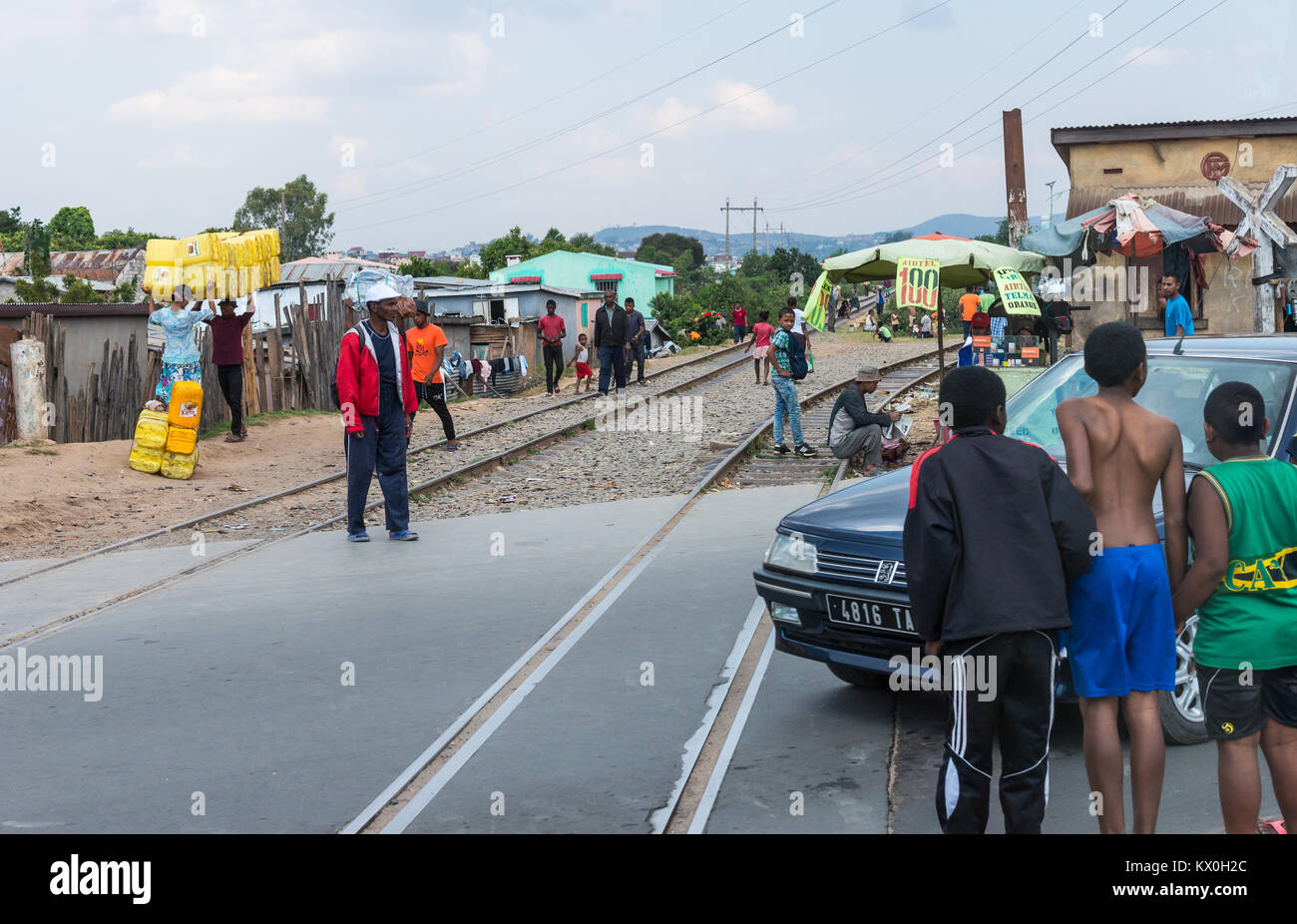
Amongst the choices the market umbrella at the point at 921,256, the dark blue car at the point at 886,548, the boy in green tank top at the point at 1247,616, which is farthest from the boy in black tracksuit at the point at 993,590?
the market umbrella at the point at 921,256

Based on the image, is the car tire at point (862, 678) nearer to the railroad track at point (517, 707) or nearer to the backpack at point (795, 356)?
the railroad track at point (517, 707)

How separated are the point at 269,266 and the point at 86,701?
40.3 ft

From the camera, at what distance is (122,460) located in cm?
1474

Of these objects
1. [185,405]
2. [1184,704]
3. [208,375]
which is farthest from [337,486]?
[1184,704]

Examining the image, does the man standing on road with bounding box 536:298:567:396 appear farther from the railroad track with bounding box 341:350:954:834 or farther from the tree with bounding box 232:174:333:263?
the tree with bounding box 232:174:333:263

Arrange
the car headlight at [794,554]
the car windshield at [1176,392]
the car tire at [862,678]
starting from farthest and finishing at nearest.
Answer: the car tire at [862,678] < the car windshield at [1176,392] < the car headlight at [794,554]

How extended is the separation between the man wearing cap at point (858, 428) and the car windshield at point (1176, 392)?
651 centimetres

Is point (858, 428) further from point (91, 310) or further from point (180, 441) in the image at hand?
point (91, 310)

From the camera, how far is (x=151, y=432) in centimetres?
1434

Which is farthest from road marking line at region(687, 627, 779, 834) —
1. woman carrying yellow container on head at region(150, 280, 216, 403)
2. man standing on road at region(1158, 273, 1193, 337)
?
woman carrying yellow container on head at region(150, 280, 216, 403)

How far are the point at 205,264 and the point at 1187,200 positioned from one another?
16432 millimetres

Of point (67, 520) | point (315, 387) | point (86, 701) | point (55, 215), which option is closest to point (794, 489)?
point (67, 520)

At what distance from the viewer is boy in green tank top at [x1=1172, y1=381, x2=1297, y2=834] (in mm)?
3979

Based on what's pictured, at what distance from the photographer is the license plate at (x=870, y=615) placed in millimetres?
5184
